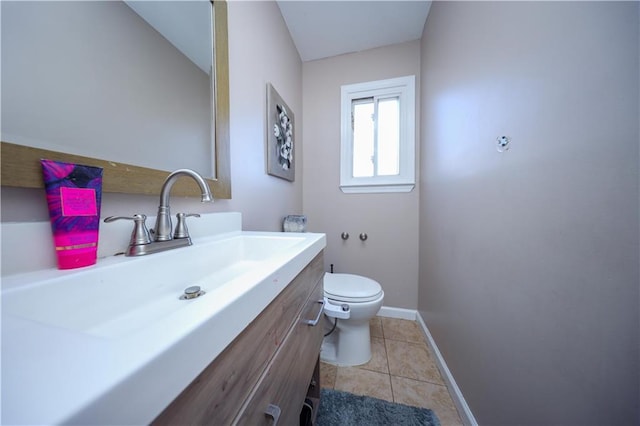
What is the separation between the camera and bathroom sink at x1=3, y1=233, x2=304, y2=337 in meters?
0.34

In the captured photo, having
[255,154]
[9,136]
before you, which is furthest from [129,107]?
[255,154]

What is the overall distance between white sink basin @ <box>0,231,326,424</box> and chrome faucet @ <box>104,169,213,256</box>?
1.5 inches

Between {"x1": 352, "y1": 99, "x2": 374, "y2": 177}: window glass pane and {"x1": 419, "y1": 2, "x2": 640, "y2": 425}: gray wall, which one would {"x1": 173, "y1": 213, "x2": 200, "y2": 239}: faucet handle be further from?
{"x1": 352, "y1": 99, "x2": 374, "y2": 177}: window glass pane

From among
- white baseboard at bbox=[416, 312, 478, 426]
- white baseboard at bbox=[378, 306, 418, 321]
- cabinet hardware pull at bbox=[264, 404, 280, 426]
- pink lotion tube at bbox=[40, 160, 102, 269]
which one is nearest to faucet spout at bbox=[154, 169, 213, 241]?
pink lotion tube at bbox=[40, 160, 102, 269]

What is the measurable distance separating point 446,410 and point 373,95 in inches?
80.7

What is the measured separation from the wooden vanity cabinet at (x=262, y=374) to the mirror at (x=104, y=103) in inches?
19.3

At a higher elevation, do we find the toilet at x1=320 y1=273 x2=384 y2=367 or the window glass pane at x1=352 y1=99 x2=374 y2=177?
the window glass pane at x1=352 y1=99 x2=374 y2=177

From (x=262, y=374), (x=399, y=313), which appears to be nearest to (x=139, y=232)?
(x=262, y=374)

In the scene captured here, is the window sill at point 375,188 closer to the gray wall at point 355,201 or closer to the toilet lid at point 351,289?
the gray wall at point 355,201

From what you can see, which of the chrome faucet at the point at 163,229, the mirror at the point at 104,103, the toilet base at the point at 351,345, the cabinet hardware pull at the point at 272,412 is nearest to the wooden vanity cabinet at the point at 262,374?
the cabinet hardware pull at the point at 272,412

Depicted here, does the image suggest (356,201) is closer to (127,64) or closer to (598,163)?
(598,163)

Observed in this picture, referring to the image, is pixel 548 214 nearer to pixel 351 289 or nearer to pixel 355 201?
pixel 351 289

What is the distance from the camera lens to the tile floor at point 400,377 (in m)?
1.02

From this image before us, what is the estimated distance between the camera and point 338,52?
178 cm
